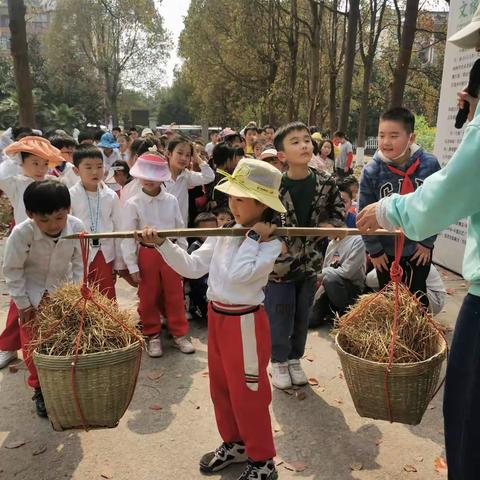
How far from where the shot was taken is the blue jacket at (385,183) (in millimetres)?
3506

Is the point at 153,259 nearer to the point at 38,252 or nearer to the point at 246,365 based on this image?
the point at 38,252

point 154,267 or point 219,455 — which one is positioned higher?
point 154,267

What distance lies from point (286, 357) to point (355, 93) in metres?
32.4

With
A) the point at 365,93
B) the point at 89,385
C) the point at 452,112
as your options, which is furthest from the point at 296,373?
the point at 365,93

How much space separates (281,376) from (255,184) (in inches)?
73.6

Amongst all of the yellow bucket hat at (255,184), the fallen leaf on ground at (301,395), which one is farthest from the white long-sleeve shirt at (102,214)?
the yellow bucket hat at (255,184)

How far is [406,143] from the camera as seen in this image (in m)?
3.55

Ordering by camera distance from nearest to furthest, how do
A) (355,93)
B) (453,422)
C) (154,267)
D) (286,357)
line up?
(453,422) < (286,357) < (154,267) < (355,93)

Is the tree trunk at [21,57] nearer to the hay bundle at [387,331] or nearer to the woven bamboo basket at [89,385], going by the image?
the woven bamboo basket at [89,385]

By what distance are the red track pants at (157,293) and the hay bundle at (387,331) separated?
2.12 metres

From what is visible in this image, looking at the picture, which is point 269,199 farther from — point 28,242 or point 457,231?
point 457,231

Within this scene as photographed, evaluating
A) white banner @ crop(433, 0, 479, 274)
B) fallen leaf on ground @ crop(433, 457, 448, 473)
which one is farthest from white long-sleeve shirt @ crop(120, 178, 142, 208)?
white banner @ crop(433, 0, 479, 274)

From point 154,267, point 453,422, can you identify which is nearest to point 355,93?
point 154,267

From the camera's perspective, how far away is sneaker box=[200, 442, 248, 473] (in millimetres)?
2855
